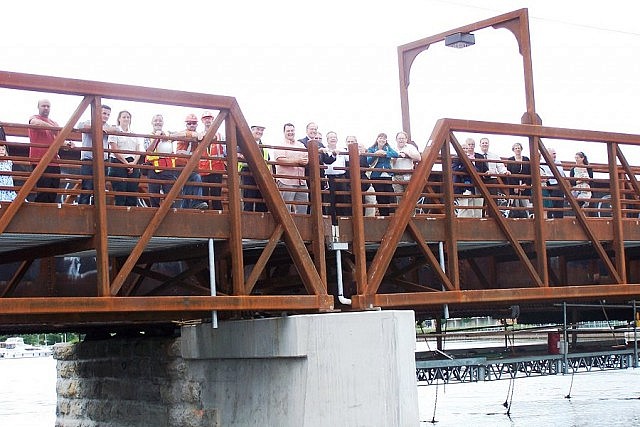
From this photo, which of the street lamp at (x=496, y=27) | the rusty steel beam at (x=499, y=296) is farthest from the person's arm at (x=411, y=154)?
the street lamp at (x=496, y=27)

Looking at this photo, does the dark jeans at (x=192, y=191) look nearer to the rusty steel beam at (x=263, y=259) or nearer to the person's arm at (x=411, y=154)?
the rusty steel beam at (x=263, y=259)

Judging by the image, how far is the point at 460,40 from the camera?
57.9 ft

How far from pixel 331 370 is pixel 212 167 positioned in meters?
2.98

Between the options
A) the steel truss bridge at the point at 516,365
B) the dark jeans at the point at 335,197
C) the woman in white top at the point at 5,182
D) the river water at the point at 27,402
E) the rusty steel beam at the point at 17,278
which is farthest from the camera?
the river water at the point at 27,402

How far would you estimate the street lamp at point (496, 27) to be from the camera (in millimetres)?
16750

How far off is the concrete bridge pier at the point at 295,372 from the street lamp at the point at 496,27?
4.81 meters

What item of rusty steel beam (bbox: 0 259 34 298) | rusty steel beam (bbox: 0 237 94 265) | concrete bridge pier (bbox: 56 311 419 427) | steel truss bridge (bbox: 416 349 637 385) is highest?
rusty steel beam (bbox: 0 237 94 265)

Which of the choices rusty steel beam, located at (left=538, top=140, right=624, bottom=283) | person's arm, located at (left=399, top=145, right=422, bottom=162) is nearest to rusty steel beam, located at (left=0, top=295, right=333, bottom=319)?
person's arm, located at (left=399, top=145, right=422, bottom=162)

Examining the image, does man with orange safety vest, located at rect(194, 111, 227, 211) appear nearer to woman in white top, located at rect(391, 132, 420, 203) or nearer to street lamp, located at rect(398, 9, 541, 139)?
woman in white top, located at rect(391, 132, 420, 203)

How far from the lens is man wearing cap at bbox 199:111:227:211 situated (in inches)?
517

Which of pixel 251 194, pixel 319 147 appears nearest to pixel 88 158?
pixel 251 194

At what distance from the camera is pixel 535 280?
51.7 feet

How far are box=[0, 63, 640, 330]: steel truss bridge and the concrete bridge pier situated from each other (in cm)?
46

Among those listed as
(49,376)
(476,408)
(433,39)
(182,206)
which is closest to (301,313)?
(182,206)
